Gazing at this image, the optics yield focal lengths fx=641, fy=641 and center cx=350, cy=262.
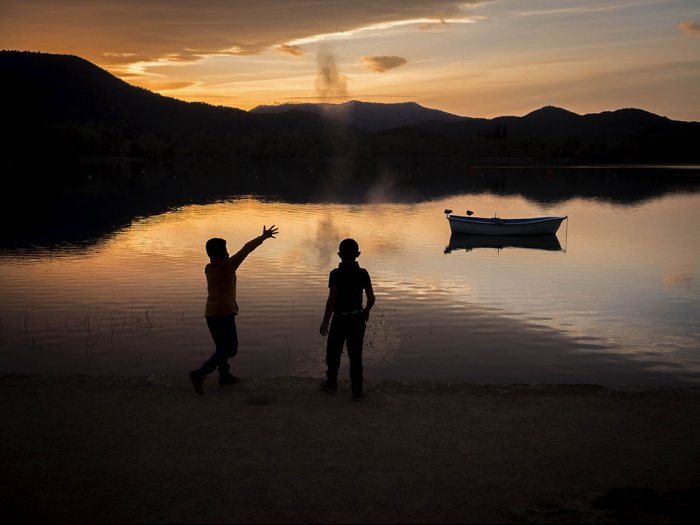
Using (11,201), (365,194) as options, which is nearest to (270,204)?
(365,194)

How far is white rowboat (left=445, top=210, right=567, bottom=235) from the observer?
42281mm

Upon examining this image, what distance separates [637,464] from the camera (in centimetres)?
793

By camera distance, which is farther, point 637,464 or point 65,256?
point 65,256

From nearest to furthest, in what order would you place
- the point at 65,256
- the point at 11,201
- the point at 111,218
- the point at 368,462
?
the point at 368,462 → the point at 65,256 → the point at 111,218 → the point at 11,201

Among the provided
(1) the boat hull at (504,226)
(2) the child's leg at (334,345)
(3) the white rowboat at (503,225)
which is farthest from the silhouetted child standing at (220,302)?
(1) the boat hull at (504,226)

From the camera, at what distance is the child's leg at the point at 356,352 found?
10.1 meters

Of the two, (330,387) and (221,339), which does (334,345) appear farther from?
(221,339)

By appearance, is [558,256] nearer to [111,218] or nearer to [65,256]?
[65,256]

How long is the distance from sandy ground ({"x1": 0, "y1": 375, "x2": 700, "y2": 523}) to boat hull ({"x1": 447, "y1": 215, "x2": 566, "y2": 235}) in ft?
104

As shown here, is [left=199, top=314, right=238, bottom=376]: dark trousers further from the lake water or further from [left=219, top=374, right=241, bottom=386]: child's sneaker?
the lake water

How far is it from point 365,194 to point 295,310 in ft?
228

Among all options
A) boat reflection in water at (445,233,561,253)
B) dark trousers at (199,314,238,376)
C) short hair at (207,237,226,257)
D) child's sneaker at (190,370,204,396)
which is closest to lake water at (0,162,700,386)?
boat reflection in water at (445,233,561,253)

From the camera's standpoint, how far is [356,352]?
10.3 m

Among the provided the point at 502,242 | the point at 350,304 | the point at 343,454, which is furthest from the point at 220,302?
the point at 502,242
